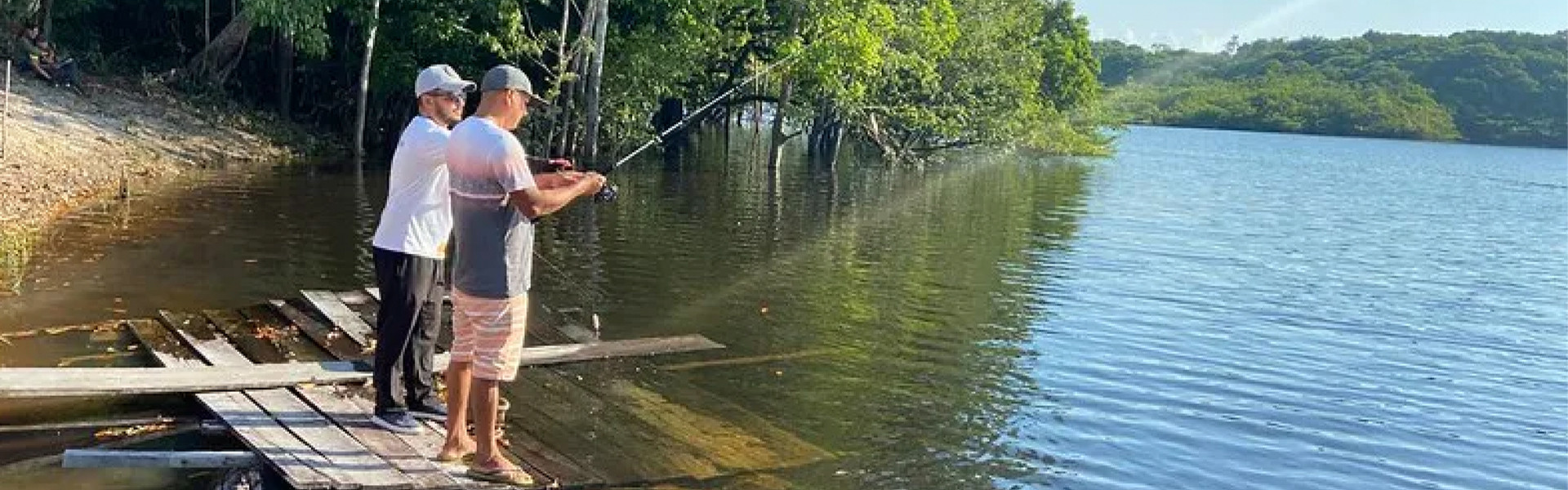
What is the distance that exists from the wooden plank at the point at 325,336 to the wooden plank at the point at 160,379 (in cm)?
104

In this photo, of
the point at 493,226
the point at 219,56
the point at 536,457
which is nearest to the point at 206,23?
the point at 219,56

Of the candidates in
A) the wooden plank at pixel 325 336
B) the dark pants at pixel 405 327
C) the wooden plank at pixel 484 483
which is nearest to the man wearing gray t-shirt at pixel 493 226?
the wooden plank at pixel 484 483

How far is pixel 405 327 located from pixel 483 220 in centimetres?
127

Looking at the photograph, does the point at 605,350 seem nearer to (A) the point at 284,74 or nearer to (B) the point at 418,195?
(B) the point at 418,195

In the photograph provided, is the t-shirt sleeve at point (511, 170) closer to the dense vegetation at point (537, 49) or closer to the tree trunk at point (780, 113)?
the dense vegetation at point (537, 49)

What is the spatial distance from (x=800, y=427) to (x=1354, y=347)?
7955mm

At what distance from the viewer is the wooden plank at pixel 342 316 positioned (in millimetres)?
9336

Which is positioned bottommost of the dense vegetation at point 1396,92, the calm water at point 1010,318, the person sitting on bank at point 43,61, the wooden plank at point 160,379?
the calm water at point 1010,318

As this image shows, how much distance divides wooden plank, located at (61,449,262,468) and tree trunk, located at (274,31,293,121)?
1017 inches

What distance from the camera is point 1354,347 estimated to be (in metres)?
14.0

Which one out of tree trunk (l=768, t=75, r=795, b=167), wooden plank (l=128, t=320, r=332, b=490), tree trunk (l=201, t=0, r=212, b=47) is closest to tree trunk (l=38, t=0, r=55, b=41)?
tree trunk (l=201, t=0, r=212, b=47)

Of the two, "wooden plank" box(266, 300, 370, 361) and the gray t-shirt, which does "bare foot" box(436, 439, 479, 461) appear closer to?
the gray t-shirt

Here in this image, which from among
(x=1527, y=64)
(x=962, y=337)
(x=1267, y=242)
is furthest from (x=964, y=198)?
(x=1527, y=64)

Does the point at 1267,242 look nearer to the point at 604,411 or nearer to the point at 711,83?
the point at 711,83
